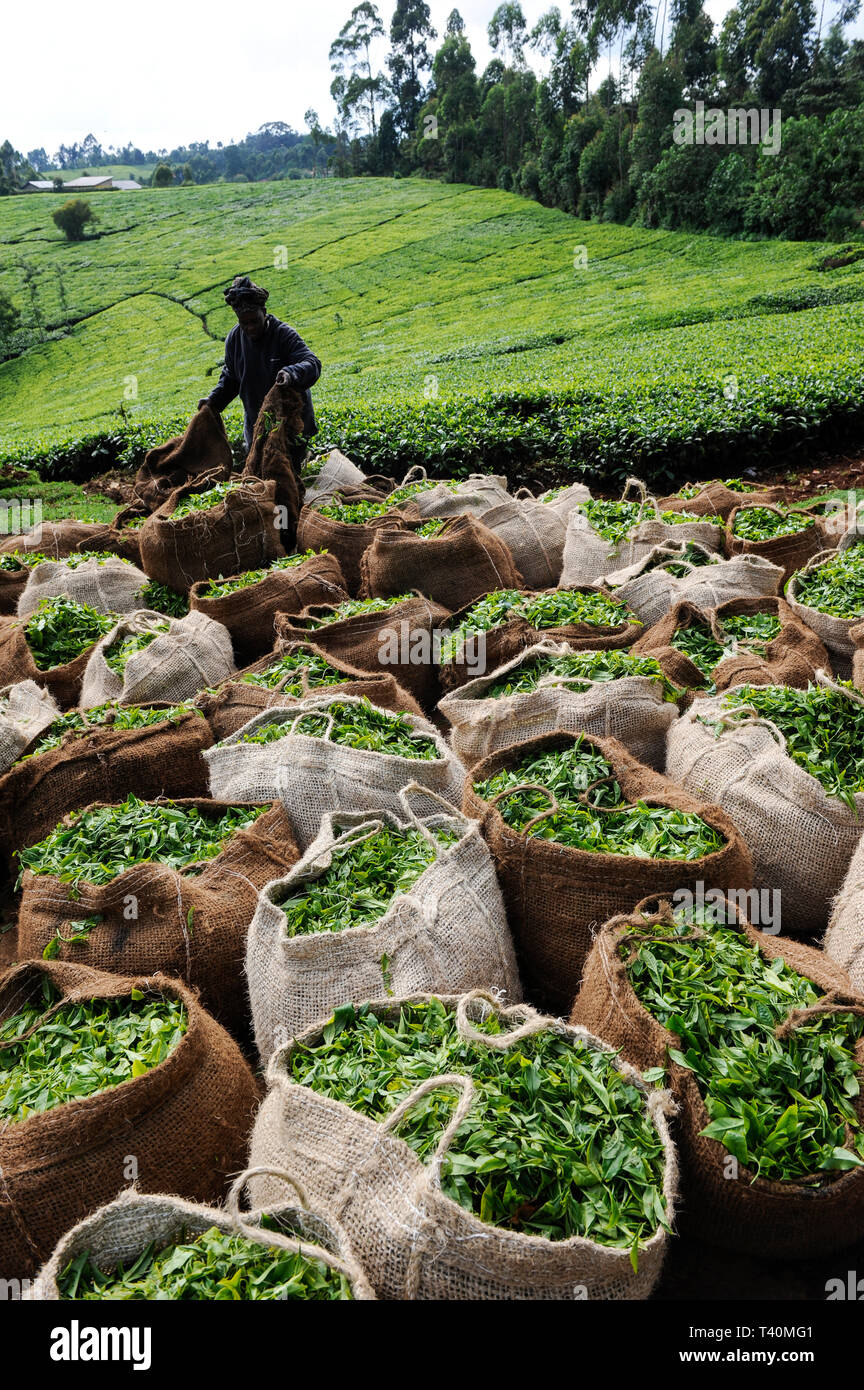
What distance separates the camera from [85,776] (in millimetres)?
3562

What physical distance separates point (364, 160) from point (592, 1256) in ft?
259

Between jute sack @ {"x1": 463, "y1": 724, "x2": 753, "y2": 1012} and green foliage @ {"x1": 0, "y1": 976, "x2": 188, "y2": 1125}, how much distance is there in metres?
1.05

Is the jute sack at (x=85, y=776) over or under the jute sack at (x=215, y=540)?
under

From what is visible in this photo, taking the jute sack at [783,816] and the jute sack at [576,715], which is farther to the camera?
the jute sack at [576,715]

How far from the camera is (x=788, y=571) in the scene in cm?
513

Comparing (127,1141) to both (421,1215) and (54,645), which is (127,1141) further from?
(54,645)

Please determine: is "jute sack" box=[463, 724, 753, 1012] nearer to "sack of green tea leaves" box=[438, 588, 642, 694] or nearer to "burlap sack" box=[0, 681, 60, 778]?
"sack of green tea leaves" box=[438, 588, 642, 694]

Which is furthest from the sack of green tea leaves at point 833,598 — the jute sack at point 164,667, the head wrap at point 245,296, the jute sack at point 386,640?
the head wrap at point 245,296

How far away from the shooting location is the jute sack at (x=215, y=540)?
5.62 metres

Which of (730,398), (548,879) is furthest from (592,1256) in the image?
(730,398)

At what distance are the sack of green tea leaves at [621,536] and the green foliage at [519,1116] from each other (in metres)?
3.31

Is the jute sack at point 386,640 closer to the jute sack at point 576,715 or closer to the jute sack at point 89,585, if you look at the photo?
the jute sack at point 576,715

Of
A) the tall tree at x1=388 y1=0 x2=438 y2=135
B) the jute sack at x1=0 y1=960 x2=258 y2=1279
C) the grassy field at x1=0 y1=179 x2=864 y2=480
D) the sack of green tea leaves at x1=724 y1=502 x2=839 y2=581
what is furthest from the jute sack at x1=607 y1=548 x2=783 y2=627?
the tall tree at x1=388 y1=0 x2=438 y2=135

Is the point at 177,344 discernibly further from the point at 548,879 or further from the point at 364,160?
the point at 364,160
